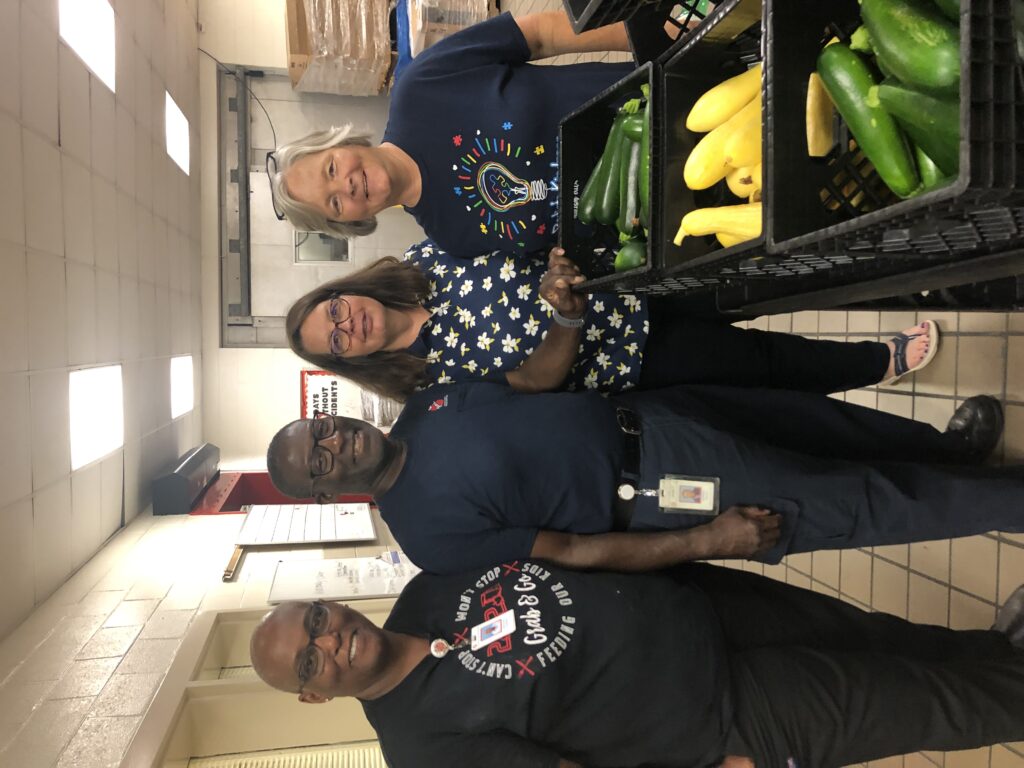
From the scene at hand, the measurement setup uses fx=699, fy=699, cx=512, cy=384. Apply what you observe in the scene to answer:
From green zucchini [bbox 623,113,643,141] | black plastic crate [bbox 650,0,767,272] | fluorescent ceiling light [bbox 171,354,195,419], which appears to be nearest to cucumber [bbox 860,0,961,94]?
black plastic crate [bbox 650,0,767,272]

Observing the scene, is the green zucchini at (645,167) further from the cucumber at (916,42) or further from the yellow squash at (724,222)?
the cucumber at (916,42)

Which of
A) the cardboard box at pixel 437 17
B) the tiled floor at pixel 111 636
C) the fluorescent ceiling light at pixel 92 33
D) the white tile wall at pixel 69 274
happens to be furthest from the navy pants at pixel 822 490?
the cardboard box at pixel 437 17

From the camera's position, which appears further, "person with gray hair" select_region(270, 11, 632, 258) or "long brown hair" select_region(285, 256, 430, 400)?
"long brown hair" select_region(285, 256, 430, 400)

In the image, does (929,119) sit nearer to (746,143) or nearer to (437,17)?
(746,143)

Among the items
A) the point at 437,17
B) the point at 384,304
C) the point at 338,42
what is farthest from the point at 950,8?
the point at 338,42

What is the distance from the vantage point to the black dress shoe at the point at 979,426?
7.21 ft

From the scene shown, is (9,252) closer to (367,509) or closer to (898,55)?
(367,509)

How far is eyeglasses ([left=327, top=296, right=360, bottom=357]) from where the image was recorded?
6.10 feet

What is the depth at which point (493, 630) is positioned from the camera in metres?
1.67

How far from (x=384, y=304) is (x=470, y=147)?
467mm

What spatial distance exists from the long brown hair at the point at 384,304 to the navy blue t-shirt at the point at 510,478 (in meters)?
0.30

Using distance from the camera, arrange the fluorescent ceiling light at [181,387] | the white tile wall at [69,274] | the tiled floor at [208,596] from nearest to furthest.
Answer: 1. the tiled floor at [208,596]
2. the white tile wall at [69,274]
3. the fluorescent ceiling light at [181,387]

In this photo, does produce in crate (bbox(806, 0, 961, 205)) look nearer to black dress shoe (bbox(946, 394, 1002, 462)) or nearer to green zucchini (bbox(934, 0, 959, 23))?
green zucchini (bbox(934, 0, 959, 23))

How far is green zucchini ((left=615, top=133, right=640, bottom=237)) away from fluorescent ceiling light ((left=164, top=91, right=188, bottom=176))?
3.91 metres
